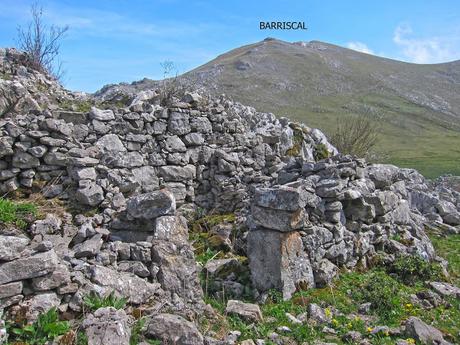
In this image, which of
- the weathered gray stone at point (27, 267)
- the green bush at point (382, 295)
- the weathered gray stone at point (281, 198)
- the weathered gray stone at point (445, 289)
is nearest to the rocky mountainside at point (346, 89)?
the weathered gray stone at point (445, 289)

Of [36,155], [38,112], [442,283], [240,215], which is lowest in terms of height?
[442,283]

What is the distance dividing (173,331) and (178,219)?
2.93 metres

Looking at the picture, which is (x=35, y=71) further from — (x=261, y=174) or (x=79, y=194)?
(x=261, y=174)

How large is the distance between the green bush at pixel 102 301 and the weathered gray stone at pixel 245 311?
1844 millimetres

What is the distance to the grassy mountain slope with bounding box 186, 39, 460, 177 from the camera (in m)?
85.7

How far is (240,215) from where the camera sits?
36.5 feet

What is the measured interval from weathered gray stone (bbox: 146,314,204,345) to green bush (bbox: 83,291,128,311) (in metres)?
0.48

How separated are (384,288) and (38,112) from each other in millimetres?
8603

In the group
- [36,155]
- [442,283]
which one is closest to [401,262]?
[442,283]

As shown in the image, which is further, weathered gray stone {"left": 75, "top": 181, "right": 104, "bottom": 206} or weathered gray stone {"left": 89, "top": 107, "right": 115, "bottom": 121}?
weathered gray stone {"left": 89, "top": 107, "right": 115, "bottom": 121}

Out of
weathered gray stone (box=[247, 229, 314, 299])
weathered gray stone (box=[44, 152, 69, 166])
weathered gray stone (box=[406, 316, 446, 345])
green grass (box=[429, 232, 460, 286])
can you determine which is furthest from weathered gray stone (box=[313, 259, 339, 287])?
weathered gray stone (box=[44, 152, 69, 166])

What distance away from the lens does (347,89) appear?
116 m

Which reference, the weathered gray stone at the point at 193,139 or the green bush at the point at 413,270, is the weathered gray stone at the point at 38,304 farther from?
the weathered gray stone at the point at 193,139

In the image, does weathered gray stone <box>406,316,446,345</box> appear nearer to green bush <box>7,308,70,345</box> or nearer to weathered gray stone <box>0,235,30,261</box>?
green bush <box>7,308,70,345</box>
